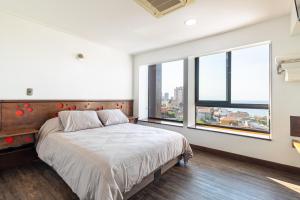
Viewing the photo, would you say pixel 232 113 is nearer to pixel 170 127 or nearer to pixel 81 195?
pixel 170 127

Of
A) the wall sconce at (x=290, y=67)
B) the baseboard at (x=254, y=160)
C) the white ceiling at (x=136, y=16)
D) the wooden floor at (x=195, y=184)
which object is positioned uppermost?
the white ceiling at (x=136, y=16)

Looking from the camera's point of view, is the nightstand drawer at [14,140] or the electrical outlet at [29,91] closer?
the nightstand drawer at [14,140]

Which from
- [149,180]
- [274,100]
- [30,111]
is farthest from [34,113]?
[274,100]

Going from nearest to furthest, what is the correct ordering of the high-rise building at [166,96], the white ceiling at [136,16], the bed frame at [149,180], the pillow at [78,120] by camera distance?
1. the bed frame at [149,180]
2. the white ceiling at [136,16]
3. the pillow at [78,120]
4. the high-rise building at [166,96]

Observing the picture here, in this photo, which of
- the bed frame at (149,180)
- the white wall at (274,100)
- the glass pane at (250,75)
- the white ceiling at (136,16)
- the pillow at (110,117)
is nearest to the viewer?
the bed frame at (149,180)

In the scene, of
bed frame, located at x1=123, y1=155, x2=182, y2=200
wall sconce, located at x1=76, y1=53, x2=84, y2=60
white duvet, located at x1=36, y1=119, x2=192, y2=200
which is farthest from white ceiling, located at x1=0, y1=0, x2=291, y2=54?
bed frame, located at x1=123, y1=155, x2=182, y2=200

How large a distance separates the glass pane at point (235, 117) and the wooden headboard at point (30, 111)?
2.61m

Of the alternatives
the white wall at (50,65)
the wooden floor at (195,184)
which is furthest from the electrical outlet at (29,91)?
the wooden floor at (195,184)

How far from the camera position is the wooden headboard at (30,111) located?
7.61 ft

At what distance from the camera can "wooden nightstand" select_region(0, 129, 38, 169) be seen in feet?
6.86

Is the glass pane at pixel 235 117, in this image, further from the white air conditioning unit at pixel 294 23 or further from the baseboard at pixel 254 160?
the white air conditioning unit at pixel 294 23

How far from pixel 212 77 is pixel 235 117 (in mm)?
924

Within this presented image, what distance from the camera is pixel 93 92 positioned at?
347cm

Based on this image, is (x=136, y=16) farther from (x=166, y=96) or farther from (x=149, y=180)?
(x=149, y=180)
